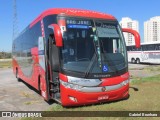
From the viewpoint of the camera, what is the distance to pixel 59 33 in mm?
8547

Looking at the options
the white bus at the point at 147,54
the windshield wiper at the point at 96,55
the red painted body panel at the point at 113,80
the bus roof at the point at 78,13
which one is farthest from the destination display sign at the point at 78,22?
the white bus at the point at 147,54

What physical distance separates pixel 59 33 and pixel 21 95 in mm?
5674

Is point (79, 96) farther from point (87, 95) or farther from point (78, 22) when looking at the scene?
point (78, 22)

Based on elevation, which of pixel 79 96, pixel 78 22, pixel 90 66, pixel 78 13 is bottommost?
pixel 79 96

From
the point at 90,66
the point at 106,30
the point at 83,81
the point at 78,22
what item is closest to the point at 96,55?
the point at 90,66

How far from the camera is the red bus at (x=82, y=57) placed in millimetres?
9109

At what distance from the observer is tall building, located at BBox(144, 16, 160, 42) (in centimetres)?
6744

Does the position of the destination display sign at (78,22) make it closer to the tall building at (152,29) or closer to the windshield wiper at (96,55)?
the windshield wiper at (96,55)

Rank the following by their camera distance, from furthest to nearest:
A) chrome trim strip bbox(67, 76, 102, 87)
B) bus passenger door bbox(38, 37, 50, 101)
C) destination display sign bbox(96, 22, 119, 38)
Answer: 1. bus passenger door bbox(38, 37, 50, 101)
2. destination display sign bbox(96, 22, 119, 38)
3. chrome trim strip bbox(67, 76, 102, 87)

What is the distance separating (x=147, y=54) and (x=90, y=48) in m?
31.5

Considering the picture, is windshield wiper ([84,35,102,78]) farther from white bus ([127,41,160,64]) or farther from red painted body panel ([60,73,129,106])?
white bus ([127,41,160,64])

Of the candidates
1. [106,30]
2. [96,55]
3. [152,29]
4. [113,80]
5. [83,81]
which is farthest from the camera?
[152,29]

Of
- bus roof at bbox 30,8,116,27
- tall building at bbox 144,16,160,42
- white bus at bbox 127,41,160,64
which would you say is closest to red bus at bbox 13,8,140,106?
bus roof at bbox 30,8,116,27

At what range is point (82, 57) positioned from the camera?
9.31 meters
